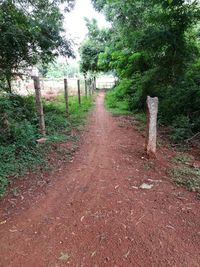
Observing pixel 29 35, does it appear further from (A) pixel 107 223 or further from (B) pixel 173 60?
(A) pixel 107 223

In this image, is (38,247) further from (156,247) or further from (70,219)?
(156,247)

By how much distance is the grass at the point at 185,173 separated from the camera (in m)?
3.81

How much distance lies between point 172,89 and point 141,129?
2156mm

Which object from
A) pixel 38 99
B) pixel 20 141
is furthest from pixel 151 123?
pixel 20 141

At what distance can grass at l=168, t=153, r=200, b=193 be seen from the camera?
3809 millimetres

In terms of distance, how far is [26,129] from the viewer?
5281mm

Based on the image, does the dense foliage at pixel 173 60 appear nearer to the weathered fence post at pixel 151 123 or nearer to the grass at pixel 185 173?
the grass at pixel 185 173

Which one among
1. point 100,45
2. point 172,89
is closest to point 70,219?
point 172,89

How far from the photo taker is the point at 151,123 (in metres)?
4.80

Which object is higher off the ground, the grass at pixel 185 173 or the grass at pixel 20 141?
the grass at pixel 20 141

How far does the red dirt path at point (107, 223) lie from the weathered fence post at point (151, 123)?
42 cm

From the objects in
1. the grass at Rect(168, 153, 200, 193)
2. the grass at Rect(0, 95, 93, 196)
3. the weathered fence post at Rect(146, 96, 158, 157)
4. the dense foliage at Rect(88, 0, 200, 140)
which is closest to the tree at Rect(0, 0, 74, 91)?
the grass at Rect(0, 95, 93, 196)

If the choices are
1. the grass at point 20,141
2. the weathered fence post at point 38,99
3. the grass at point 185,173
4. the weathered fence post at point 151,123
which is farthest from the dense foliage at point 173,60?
the weathered fence post at point 38,99

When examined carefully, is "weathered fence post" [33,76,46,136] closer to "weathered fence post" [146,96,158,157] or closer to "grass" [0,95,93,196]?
"grass" [0,95,93,196]
